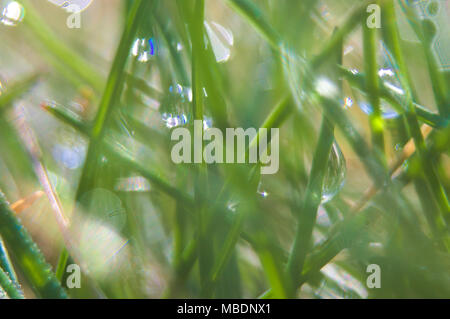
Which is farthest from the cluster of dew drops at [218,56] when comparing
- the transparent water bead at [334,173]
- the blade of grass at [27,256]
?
the blade of grass at [27,256]

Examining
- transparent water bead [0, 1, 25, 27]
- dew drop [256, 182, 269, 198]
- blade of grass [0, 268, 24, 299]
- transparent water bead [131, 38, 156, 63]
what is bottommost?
blade of grass [0, 268, 24, 299]

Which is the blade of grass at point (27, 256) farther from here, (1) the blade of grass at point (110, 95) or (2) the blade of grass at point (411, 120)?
(2) the blade of grass at point (411, 120)

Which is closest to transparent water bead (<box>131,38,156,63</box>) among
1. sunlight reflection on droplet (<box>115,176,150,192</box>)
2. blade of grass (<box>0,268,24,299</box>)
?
sunlight reflection on droplet (<box>115,176,150,192</box>)

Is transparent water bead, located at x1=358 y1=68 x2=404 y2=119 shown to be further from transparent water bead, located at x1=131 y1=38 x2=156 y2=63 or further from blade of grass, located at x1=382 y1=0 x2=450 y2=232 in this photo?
transparent water bead, located at x1=131 y1=38 x2=156 y2=63

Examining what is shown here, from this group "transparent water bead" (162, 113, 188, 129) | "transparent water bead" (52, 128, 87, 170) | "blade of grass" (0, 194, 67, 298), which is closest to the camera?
"blade of grass" (0, 194, 67, 298)

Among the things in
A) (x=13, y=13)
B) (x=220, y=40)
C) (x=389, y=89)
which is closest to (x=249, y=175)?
(x=389, y=89)

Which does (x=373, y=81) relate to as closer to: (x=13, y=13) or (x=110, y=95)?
(x=110, y=95)

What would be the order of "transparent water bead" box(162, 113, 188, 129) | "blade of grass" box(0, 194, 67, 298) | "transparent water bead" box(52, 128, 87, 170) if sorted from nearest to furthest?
"blade of grass" box(0, 194, 67, 298) < "transparent water bead" box(162, 113, 188, 129) < "transparent water bead" box(52, 128, 87, 170)
